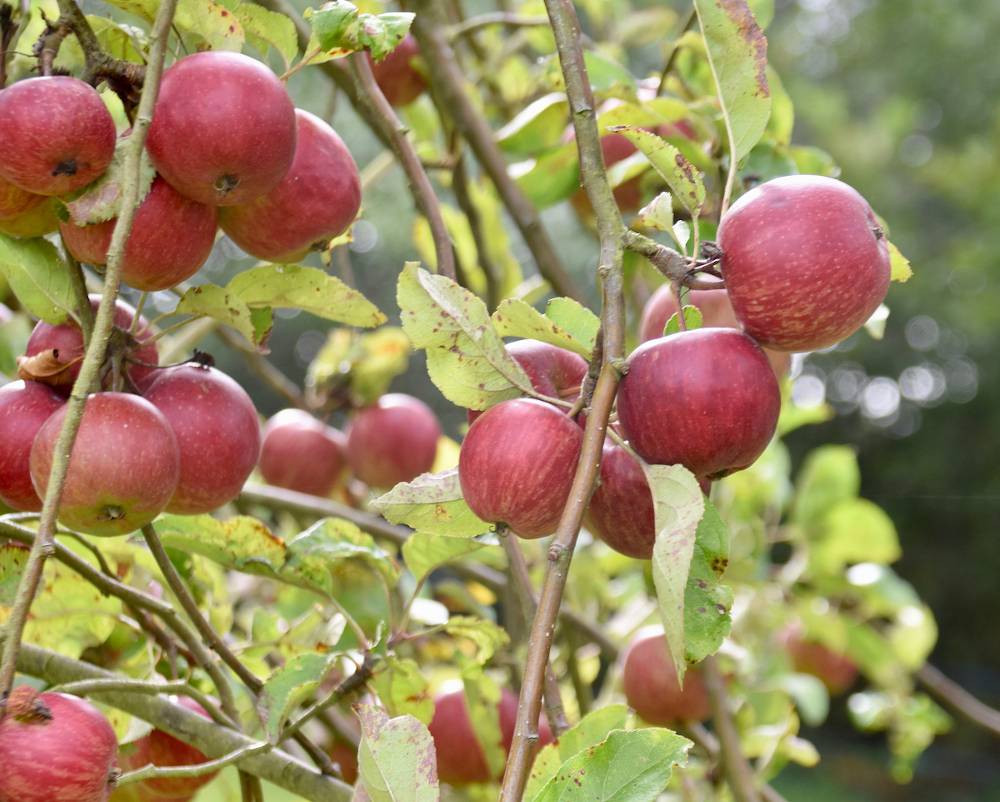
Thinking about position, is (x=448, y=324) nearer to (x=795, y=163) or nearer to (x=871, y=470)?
(x=795, y=163)

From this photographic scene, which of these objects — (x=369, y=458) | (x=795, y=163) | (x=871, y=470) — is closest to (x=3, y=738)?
(x=795, y=163)

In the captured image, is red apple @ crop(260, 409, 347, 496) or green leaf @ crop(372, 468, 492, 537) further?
red apple @ crop(260, 409, 347, 496)

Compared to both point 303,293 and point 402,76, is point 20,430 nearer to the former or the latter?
point 303,293

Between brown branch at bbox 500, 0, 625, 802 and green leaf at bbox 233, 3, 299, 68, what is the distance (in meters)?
0.13

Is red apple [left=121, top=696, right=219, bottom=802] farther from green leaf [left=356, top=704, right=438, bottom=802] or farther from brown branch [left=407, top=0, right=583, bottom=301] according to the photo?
brown branch [left=407, top=0, right=583, bottom=301]

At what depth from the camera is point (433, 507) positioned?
475 millimetres

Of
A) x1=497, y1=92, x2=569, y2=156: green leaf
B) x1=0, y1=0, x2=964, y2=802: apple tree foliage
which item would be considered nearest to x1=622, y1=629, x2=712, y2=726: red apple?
x1=0, y1=0, x2=964, y2=802: apple tree foliage

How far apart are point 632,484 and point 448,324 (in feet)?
0.30

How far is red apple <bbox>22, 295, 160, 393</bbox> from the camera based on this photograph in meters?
0.50

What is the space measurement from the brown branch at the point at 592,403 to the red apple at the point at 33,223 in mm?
218

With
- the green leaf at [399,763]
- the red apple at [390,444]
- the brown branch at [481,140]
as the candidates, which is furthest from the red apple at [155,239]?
the red apple at [390,444]

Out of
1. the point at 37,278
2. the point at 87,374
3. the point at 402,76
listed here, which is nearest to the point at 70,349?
the point at 37,278

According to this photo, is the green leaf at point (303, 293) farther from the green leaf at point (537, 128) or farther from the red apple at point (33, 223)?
the green leaf at point (537, 128)

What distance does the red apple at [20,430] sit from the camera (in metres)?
0.48
